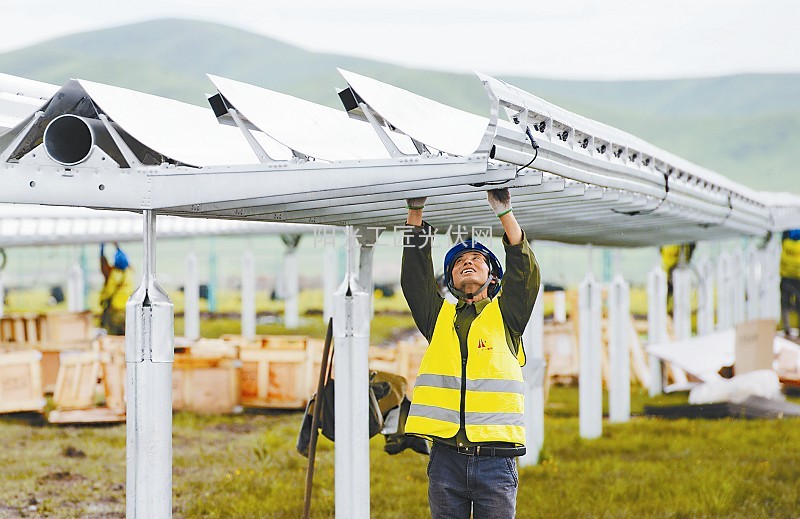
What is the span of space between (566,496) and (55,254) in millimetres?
9569

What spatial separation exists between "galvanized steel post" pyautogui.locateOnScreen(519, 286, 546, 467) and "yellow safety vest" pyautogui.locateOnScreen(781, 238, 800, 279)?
956 cm

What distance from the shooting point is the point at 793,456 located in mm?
9078

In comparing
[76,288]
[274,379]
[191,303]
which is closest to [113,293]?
[191,303]

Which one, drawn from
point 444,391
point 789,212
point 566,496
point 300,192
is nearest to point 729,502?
point 566,496

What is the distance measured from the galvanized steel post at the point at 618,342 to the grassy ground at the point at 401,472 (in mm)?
261

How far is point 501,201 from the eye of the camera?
4328 millimetres

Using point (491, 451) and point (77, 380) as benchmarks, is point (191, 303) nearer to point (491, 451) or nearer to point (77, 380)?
point (77, 380)

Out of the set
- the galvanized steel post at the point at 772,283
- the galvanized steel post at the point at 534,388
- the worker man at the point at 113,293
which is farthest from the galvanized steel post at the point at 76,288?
the galvanized steel post at the point at 534,388

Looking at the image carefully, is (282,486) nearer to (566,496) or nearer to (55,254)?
(566,496)

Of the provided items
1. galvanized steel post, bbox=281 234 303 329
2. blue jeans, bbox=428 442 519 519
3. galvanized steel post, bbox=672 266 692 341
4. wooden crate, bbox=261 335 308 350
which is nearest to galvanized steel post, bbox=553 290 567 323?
galvanized steel post, bbox=672 266 692 341

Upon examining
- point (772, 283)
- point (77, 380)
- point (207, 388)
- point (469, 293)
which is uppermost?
point (469, 293)

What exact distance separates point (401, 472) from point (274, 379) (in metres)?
3.73

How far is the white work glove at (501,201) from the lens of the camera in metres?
4.32

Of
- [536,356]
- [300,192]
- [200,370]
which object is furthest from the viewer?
[200,370]
